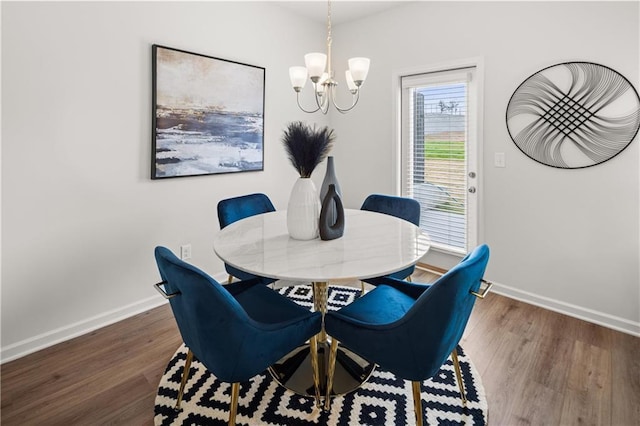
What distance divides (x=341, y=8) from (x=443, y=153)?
171 centimetres

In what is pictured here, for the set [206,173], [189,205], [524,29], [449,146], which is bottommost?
[189,205]

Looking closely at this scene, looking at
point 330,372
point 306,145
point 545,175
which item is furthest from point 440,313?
point 545,175

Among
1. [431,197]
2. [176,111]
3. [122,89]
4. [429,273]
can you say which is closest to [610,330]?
[429,273]

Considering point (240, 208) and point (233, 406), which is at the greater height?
point (240, 208)

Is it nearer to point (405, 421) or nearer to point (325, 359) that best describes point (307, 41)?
point (325, 359)

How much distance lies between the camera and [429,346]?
1245 millimetres

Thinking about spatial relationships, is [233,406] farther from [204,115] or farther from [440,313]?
[204,115]

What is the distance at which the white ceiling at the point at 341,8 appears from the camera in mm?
3322

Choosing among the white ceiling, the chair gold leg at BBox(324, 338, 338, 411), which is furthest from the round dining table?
A: the white ceiling

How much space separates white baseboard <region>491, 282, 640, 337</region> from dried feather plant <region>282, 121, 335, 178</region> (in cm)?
215

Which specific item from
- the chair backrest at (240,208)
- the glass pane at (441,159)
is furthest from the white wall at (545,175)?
the chair backrest at (240,208)

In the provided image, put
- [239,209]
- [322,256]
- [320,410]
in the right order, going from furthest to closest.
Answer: [239,209]
[320,410]
[322,256]

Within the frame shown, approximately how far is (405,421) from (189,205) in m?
2.18

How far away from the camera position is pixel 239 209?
2.57 metres
